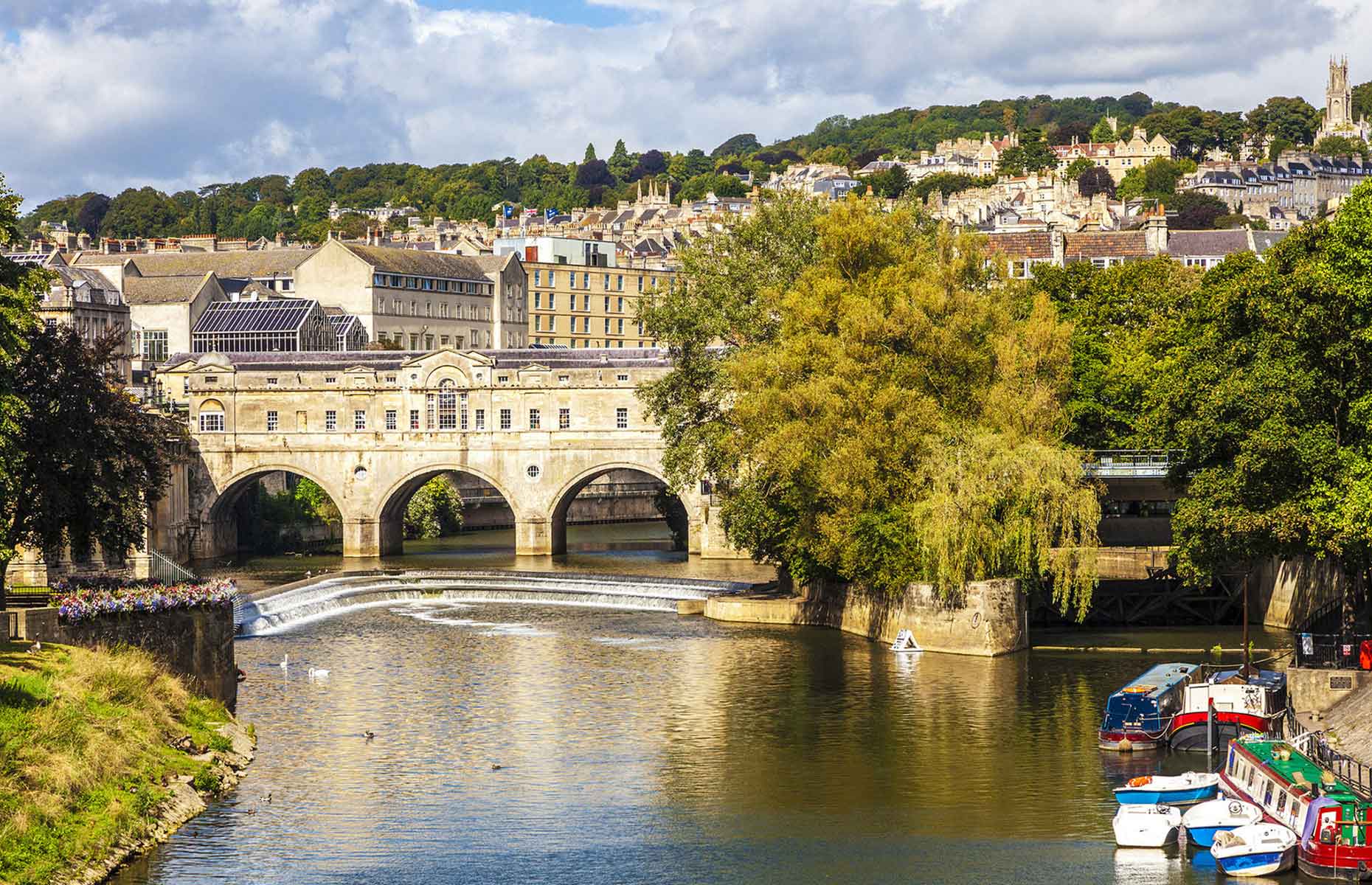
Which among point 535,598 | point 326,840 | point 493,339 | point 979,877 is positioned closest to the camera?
point 979,877

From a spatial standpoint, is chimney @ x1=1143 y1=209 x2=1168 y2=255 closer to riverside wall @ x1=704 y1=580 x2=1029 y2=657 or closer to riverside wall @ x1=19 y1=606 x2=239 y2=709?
riverside wall @ x1=704 y1=580 x2=1029 y2=657

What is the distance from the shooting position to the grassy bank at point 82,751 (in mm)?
31688

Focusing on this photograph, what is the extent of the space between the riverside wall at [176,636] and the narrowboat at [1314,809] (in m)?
23.4

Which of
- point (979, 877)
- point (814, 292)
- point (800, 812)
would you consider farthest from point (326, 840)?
point (814, 292)

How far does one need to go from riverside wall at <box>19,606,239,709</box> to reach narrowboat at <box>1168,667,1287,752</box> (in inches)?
891

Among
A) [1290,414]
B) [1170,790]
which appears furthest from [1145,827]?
[1290,414]

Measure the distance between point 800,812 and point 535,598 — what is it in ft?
117

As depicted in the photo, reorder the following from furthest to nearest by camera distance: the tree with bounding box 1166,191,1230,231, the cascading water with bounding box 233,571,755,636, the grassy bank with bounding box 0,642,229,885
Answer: the tree with bounding box 1166,191,1230,231
the cascading water with bounding box 233,571,755,636
the grassy bank with bounding box 0,642,229,885

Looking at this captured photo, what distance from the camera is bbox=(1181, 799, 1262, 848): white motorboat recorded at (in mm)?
34469

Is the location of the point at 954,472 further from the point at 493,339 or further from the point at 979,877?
the point at 493,339

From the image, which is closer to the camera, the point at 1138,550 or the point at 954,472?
the point at 954,472

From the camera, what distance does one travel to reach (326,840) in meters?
35.4

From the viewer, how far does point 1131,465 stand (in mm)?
68875

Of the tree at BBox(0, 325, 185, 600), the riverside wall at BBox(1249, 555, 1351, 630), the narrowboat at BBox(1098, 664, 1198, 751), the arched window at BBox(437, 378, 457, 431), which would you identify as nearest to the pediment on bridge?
the arched window at BBox(437, 378, 457, 431)
